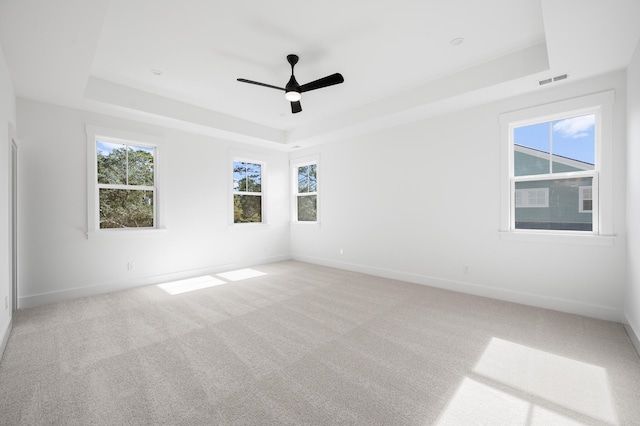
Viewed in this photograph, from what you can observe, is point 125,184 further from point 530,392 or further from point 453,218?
point 530,392

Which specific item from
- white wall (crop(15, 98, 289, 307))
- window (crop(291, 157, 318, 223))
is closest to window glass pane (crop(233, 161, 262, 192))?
white wall (crop(15, 98, 289, 307))

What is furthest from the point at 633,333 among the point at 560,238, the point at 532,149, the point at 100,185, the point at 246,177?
the point at 100,185

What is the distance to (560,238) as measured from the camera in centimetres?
330

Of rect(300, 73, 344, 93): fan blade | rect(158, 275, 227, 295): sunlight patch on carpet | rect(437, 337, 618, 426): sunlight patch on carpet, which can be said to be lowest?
rect(437, 337, 618, 426): sunlight patch on carpet

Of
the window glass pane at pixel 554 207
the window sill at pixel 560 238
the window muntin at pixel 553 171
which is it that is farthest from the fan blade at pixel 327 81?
the window sill at pixel 560 238

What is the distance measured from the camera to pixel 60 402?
179 centimetres

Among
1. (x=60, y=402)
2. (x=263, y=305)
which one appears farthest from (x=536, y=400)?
(x=60, y=402)

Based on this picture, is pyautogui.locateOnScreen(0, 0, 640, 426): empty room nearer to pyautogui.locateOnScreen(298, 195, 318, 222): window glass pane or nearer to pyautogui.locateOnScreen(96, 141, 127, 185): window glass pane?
pyautogui.locateOnScreen(96, 141, 127, 185): window glass pane

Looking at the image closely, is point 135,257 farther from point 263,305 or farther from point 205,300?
point 263,305

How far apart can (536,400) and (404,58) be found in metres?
3.27

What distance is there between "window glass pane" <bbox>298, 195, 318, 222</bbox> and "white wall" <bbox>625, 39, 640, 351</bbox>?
184 inches

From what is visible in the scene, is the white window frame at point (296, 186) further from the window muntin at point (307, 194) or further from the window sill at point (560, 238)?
the window sill at point (560, 238)

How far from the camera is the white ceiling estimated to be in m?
2.28

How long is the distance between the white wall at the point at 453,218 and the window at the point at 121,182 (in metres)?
3.14
